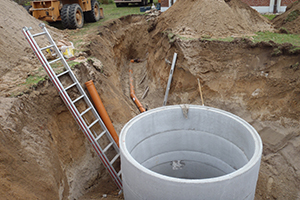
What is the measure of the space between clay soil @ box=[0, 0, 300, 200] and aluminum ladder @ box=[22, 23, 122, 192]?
0.29 metres

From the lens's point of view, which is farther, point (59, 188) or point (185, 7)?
point (185, 7)

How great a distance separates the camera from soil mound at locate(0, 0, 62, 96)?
5.14m

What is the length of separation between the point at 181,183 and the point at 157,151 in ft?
9.23

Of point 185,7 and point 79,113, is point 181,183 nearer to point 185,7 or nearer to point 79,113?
point 79,113

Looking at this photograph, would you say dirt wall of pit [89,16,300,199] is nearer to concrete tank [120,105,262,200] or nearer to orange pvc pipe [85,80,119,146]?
concrete tank [120,105,262,200]

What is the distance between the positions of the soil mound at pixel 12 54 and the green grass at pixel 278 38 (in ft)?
24.1

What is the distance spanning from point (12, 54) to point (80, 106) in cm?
242

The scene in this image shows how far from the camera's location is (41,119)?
4.79 m

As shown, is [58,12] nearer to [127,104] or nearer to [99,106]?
[127,104]

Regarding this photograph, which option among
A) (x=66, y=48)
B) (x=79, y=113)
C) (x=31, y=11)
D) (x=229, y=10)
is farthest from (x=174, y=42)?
(x=31, y=11)

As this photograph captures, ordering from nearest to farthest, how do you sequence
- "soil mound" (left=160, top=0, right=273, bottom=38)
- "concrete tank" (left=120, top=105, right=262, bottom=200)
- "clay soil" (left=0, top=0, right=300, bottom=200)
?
"concrete tank" (left=120, top=105, right=262, bottom=200), "clay soil" (left=0, top=0, right=300, bottom=200), "soil mound" (left=160, top=0, right=273, bottom=38)

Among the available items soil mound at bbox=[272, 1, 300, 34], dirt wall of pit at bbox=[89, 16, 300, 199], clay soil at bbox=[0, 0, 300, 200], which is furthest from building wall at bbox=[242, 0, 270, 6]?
dirt wall of pit at bbox=[89, 16, 300, 199]

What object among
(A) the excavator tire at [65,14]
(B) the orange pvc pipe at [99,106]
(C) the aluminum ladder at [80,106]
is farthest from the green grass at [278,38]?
(A) the excavator tire at [65,14]

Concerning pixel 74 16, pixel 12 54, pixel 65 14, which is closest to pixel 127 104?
pixel 12 54
